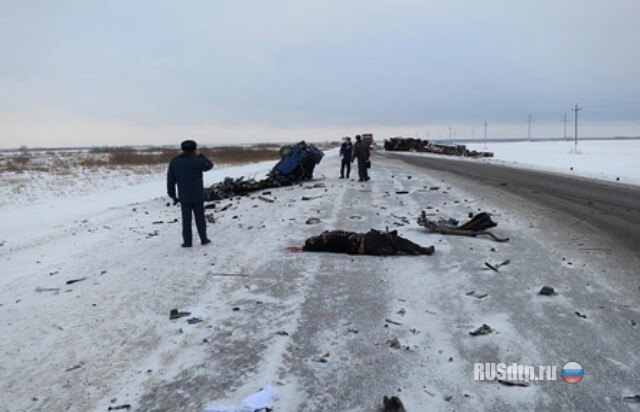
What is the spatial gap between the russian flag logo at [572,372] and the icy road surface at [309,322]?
81mm

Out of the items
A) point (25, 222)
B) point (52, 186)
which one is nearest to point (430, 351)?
point (25, 222)

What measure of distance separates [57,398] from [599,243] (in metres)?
8.28

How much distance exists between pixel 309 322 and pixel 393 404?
173cm

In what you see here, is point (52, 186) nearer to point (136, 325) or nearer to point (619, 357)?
point (136, 325)

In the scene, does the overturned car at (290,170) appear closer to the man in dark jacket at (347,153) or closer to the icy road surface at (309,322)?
the man in dark jacket at (347,153)

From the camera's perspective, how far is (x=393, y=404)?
11.4 ft

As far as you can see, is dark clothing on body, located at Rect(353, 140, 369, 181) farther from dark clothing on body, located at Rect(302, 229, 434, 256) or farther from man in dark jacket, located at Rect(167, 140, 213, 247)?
dark clothing on body, located at Rect(302, 229, 434, 256)

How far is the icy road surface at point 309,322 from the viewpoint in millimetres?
3781

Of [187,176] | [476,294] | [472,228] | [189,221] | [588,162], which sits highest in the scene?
[187,176]

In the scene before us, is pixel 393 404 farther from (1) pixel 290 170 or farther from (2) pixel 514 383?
(1) pixel 290 170

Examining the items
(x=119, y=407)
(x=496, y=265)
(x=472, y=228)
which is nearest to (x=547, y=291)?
(x=496, y=265)

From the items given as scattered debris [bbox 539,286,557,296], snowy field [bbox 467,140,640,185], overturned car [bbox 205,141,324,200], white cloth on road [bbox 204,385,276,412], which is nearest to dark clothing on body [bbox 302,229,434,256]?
scattered debris [bbox 539,286,557,296]

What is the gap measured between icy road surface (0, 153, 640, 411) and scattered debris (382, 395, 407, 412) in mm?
131

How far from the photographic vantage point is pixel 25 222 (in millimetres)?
14609
